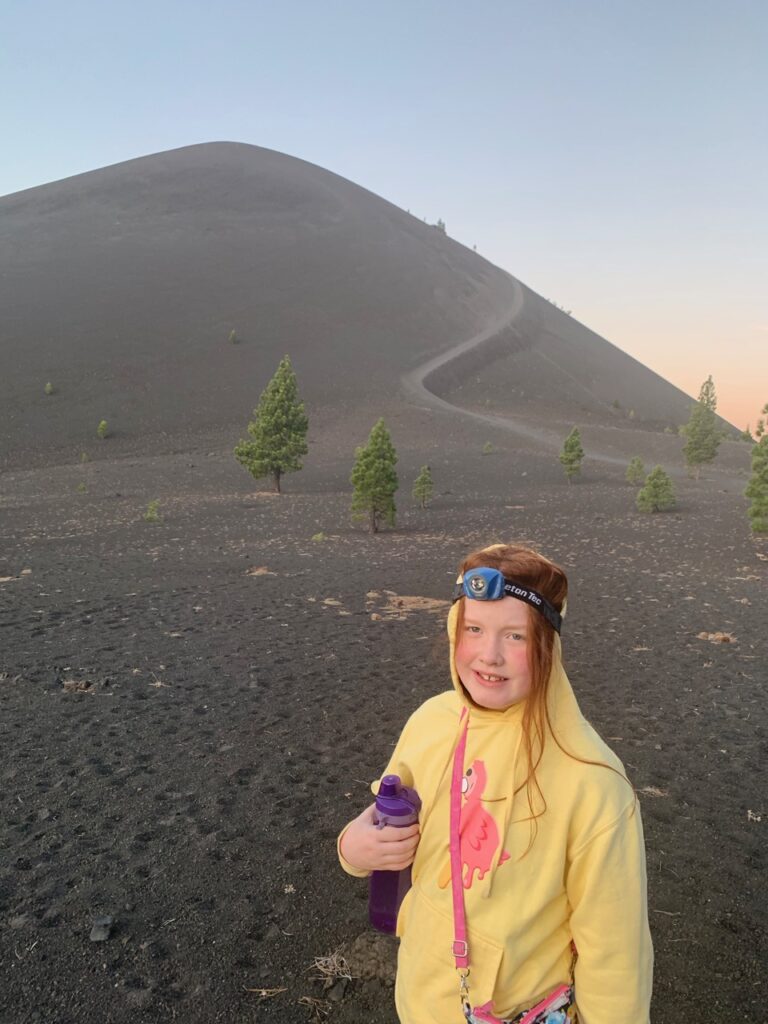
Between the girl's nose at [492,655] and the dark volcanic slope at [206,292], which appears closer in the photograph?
the girl's nose at [492,655]

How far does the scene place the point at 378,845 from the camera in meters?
1.98

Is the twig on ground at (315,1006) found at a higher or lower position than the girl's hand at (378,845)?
lower

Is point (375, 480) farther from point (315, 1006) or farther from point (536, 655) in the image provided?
point (536, 655)

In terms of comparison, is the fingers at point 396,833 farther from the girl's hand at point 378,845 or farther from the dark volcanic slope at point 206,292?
the dark volcanic slope at point 206,292

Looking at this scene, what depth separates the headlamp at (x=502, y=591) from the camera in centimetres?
204

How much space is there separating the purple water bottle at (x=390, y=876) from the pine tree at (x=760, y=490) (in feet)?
64.6

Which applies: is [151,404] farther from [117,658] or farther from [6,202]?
[6,202]

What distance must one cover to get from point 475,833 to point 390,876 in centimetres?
33

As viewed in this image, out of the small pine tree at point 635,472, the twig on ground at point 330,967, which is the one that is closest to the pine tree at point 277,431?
the small pine tree at point 635,472

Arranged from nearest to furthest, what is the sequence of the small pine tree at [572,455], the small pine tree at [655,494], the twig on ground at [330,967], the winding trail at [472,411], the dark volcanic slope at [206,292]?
the twig on ground at [330,967] → the small pine tree at [655,494] → the small pine tree at [572,455] → the winding trail at [472,411] → the dark volcanic slope at [206,292]

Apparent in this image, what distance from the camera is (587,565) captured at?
1605 cm

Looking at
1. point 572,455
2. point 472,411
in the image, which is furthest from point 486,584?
point 472,411

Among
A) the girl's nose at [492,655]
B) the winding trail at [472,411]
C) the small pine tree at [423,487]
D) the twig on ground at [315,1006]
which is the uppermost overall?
the winding trail at [472,411]

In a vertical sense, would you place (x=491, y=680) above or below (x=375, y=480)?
above
